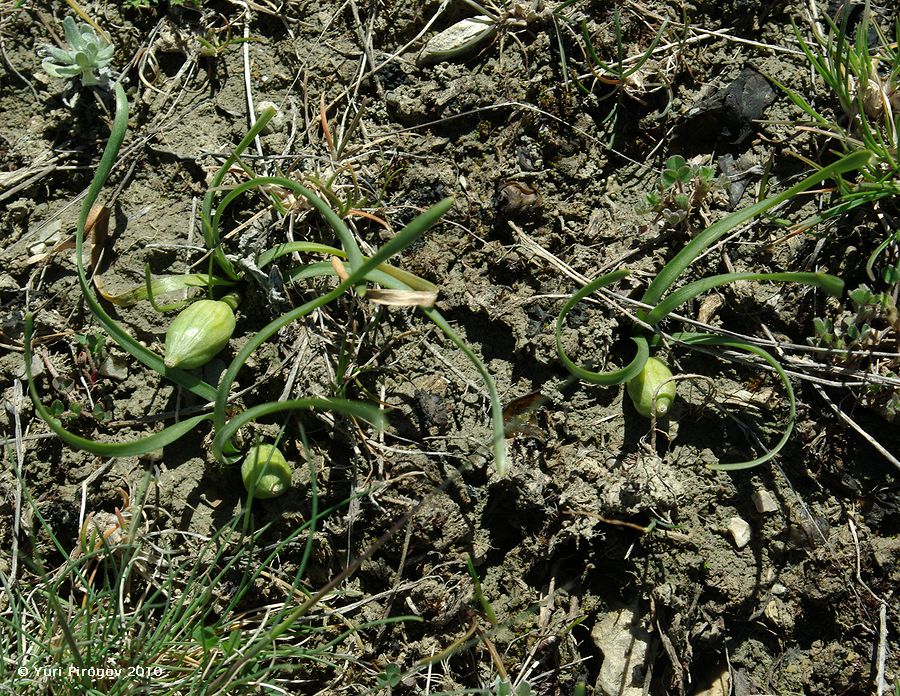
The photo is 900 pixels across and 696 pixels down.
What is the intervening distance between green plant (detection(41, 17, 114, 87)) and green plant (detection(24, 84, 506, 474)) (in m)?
0.36

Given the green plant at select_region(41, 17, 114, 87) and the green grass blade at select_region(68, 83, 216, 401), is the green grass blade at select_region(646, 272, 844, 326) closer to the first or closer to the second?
the green grass blade at select_region(68, 83, 216, 401)

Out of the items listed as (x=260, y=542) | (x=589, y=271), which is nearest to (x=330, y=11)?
(x=589, y=271)

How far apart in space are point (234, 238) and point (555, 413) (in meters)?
1.29

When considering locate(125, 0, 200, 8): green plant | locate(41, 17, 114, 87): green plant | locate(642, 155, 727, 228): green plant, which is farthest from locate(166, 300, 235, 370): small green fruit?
locate(642, 155, 727, 228): green plant

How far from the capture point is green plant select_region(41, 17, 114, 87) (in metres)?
2.42

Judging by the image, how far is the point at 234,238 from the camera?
2.45 metres

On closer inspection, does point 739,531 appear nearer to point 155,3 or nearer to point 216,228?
point 216,228

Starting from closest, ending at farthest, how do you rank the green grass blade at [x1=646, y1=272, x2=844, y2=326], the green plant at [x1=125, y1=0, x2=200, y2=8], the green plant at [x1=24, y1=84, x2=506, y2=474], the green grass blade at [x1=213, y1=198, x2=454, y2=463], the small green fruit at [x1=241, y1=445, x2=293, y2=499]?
1. the green grass blade at [x1=213, y1=198, x2=454, y2=463]
2. the green plant at [x1=24, y1=84, x2=506, y2=474]
3. the green grass blade at [x1=646, y1=272, x2=844, y2=326]
4. the small green fruit at [x1=241, y1=445, x2=293, y2=499]
5. the green plant at [x1=125, y1=0, x2=200, y2=8]

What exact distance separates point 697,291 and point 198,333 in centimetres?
161

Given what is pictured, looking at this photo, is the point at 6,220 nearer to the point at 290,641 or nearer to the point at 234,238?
the point at 234,238

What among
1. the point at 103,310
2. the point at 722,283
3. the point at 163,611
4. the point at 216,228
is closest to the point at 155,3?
the point at 216,228

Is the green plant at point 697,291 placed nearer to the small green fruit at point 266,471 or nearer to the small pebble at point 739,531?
the small pebble at point 739,531

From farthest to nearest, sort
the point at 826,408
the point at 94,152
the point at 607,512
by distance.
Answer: the point at 94,152 < the point at 826,408 < the point at 607,512

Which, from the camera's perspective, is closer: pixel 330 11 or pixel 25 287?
pixel 25 287
